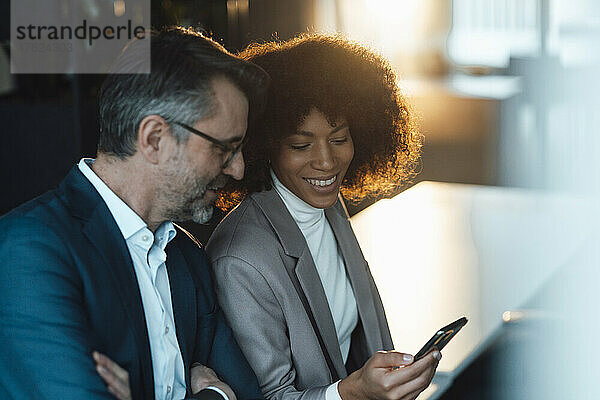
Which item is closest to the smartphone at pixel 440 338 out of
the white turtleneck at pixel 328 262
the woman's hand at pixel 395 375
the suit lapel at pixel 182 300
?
the woman's hand at pixel 395 375

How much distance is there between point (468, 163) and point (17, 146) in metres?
3.50

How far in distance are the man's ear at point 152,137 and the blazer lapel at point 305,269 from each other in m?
0.50

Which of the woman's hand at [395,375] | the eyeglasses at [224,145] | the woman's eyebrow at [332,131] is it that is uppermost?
the woman's eyebrow at [332,131]

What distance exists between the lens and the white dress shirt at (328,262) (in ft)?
6.95

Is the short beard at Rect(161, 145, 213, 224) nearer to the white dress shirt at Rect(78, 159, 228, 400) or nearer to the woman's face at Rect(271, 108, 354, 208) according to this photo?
the white dress shirt at Rect(78, 159, 228, 400)

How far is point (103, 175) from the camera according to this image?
1617 millimetres

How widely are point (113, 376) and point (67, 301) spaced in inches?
6.2

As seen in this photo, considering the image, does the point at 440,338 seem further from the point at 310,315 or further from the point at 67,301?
the point at 67,301

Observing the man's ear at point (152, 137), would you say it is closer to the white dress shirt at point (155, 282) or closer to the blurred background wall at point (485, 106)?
the white dress shirt at point (155, 282)

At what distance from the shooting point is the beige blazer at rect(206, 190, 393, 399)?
189cm

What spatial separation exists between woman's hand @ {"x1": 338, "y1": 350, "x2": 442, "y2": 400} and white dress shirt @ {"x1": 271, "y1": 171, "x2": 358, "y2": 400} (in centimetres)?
34

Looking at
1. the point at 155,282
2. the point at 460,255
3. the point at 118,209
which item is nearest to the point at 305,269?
the point at 155,282

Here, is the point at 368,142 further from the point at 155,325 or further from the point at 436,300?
the point at 155,325

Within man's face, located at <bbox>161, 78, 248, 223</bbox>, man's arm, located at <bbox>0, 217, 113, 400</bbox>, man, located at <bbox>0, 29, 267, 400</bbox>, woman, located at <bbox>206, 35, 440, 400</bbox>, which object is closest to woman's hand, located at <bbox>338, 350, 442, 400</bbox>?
woman, located at <bbox>206, 35, 440, 400</bbox>
